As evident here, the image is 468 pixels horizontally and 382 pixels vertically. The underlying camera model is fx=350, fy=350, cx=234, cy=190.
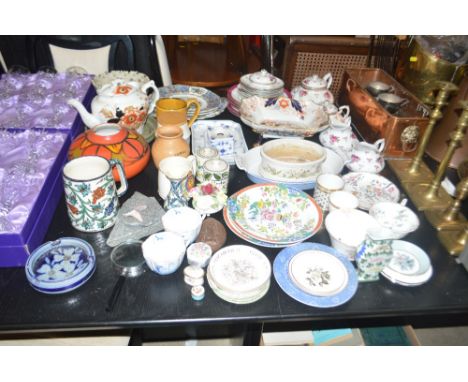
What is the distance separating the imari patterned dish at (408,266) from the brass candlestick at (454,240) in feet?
0.30

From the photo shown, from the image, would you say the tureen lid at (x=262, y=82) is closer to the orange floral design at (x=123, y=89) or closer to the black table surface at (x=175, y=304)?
the orange floral design at (x=123, y=89)

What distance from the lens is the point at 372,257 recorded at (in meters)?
0.85

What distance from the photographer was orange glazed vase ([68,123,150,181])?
3.50 ft

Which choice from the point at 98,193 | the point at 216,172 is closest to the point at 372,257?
the point at 216,172

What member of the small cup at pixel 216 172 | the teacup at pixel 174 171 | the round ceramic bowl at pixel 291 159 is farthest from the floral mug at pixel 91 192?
the round ceramic bowl at pixel 291 159

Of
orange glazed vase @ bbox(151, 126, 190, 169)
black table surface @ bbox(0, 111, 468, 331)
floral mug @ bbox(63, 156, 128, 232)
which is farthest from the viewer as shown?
orange glazed vase @ bbox(151, 126, 190, 169)

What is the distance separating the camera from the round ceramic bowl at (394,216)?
3.33 feet

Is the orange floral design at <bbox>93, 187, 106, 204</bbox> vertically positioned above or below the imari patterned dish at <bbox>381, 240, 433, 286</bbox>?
above

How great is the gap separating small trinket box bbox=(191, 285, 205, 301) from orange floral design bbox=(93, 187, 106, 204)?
13.7 inches

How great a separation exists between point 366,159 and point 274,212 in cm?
42

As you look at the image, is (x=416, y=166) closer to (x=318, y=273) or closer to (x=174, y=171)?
(x=318, y=273)

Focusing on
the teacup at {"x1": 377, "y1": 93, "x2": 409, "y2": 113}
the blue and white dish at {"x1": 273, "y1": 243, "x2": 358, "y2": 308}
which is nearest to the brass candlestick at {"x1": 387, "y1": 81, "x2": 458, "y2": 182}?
the teacup at {"x1": 377, "y1": 93, "x2": 409, "y2": 113}

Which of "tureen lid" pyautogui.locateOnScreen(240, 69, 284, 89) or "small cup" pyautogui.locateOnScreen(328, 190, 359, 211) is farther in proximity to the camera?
"tureen lid" pyautogui.locateOnScreen(240, 69, 284, 89)

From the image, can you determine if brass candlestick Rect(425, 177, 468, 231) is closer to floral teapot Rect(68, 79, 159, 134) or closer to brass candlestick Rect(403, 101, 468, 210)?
brass candlestick Rect(403, 101, 468, 210)
